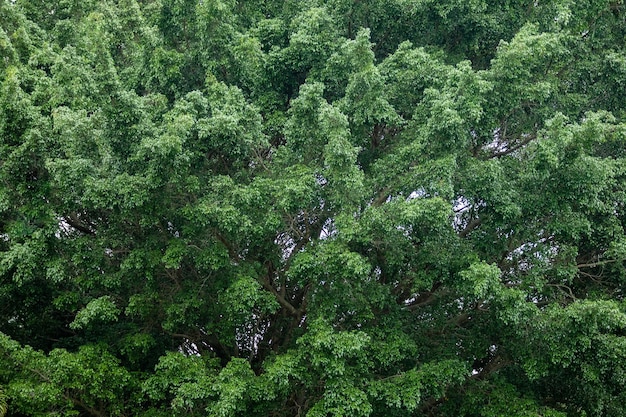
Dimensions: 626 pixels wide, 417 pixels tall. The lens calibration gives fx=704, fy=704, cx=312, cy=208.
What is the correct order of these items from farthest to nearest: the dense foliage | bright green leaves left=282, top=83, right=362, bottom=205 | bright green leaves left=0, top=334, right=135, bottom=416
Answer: bright green leaves left=282, top=83, right=362, bottom=205 < the dense foliage < bright green leaves left=0, top=334, right=135, bottom=416

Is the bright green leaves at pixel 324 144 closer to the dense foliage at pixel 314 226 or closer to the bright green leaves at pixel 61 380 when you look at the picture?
the dense foliage at pixel 314 226

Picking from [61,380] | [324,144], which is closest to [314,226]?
[324,144]

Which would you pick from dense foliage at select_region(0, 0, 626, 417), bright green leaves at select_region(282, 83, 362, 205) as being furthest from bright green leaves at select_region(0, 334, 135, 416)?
bright green leaves at select_region(282, 83, 362, 205)

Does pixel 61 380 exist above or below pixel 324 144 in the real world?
below

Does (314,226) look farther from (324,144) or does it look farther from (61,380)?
(61,380)

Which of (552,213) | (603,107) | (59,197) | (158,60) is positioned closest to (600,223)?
(552,213)

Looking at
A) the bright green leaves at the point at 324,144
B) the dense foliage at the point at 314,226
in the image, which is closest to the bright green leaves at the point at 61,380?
the dense foliage at the point at 314,226

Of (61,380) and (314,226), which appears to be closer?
(61,380)

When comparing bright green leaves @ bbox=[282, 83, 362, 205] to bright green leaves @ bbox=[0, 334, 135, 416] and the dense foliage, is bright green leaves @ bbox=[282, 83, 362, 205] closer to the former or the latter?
the dense foliage
